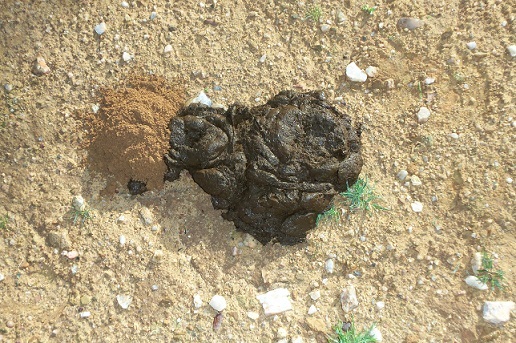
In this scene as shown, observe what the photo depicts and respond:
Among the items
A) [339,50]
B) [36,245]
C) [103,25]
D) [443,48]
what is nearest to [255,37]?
[339,50]

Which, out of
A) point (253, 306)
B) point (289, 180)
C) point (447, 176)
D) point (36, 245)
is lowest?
point (253, 306)

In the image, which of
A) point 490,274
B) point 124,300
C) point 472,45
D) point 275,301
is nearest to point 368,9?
point 472,45

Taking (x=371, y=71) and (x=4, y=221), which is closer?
(x=4, y=221)

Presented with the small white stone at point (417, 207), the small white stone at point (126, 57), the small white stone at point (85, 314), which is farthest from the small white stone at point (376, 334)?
the small white stone at point (126, 57)

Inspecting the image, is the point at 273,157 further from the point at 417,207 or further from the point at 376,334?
the point at 376,334

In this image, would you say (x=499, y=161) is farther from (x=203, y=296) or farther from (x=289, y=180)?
(x=203, y=296)

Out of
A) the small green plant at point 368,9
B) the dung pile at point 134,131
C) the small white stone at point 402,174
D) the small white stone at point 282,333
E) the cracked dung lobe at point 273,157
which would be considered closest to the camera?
the cracked dung lobe at point 273,157

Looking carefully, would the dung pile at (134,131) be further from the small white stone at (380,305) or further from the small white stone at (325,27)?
the small white stone at (380,305)
